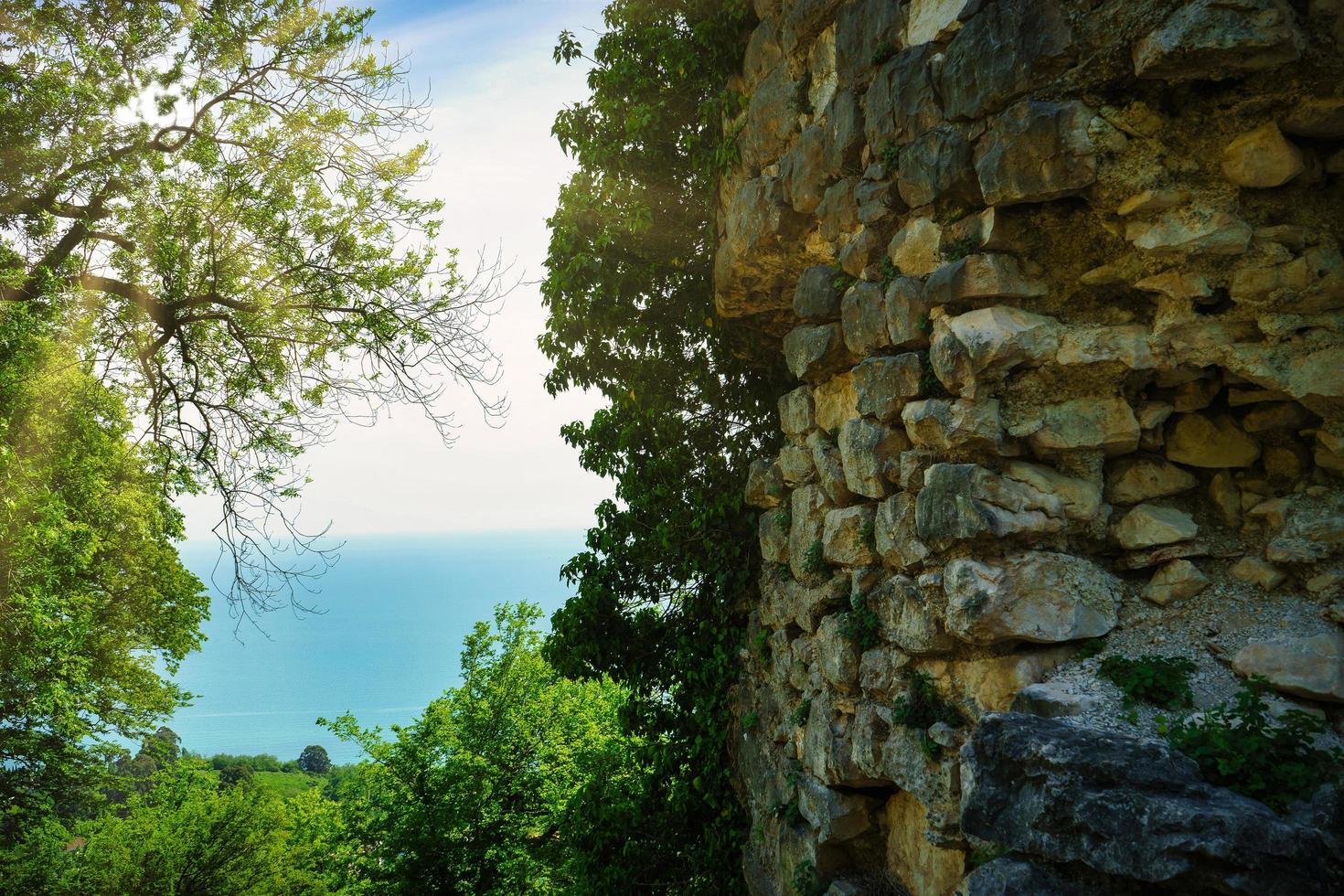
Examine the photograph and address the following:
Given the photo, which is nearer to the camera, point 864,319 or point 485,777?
point 864,319

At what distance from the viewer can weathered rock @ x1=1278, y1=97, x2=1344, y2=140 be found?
4109mm

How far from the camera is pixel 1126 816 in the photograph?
11.8 feet

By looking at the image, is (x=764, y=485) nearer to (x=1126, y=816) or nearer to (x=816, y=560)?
(x=816, y=560)

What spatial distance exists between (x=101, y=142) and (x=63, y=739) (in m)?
9.80

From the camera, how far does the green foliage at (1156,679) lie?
161 inches

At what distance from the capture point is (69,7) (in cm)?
866

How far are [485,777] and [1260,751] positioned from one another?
1358cm

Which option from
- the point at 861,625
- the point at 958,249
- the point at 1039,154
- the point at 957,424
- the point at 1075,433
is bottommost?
the point at 861,625

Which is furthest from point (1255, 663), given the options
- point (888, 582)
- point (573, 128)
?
point (573, 128)

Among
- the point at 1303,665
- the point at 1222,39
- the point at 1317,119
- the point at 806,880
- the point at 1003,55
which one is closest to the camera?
the point at 1303,665

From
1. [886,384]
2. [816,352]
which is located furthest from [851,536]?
[816,352]

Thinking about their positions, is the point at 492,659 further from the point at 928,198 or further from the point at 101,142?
the point at 928,198

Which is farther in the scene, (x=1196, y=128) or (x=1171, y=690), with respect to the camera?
(x=1196, y=128)

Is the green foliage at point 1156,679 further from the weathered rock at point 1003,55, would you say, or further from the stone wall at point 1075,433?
the weathered rock at point 1003,55
